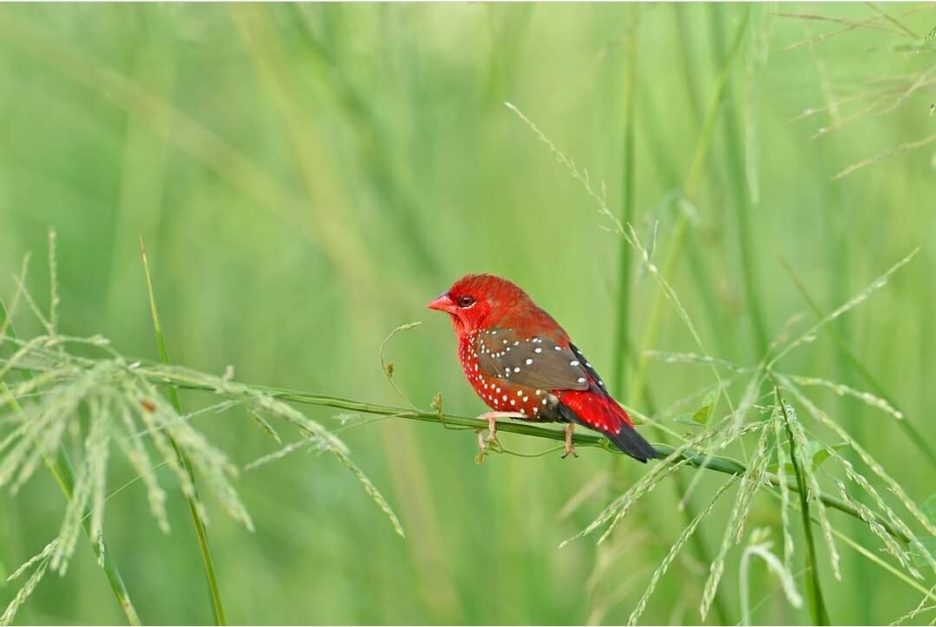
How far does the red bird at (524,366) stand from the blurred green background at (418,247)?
202 mm

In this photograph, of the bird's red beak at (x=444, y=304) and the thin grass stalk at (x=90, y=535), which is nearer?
the thin grass stalk at (x=90, y=535)

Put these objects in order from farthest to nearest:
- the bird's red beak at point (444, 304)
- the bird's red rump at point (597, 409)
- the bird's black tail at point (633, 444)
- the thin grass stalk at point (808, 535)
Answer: the bird's red beak at point (444, 304), the bird's red rump at point (597, 409), the bird's black tail at point (633, 444), the thin grass stalk at point (808, 535)

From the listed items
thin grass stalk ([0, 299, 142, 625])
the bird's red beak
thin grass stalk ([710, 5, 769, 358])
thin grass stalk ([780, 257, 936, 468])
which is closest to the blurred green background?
thin grass stalk ([710, 5, 769, 358])

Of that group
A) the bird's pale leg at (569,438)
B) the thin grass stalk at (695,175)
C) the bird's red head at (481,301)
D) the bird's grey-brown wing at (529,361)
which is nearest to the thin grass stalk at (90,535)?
the bird's pale leg at (569,438)

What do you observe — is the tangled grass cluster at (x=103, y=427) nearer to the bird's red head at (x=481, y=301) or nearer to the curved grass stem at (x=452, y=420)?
the curved grass stem at (x=452, y=420)

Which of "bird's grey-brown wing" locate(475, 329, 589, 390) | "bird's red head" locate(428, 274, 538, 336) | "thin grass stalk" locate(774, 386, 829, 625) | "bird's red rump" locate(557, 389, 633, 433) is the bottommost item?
"thin grass stalk" locate(774, 386, 829, 625)

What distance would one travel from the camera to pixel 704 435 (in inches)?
68.2

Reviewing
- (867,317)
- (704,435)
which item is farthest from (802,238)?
(704,435)

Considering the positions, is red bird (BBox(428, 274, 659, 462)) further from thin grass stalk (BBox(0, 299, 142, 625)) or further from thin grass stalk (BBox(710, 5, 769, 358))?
thin grass stalk (BBox(0, 299, 142, 625))

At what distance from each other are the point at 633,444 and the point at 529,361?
0.65m

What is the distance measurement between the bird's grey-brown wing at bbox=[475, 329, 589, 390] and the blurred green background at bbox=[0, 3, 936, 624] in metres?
0.20

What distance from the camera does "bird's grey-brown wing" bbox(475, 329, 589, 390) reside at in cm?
272

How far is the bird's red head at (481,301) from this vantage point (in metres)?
3.16

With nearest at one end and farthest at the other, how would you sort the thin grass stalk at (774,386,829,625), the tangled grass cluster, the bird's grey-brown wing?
the tangled grass cluster → the thin grass stalk at (774,386,829,625) → the bird's grey-brown wing
